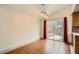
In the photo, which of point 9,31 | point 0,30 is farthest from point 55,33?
point 0,30

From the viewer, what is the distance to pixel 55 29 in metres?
7.24

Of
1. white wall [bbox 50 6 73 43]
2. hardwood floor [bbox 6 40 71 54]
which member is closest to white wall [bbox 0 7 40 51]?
hardwood floor [bbox 6 40 71 54]

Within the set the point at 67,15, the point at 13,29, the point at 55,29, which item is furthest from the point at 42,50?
the point at 55,29

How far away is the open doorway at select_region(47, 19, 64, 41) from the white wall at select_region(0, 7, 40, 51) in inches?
90.8

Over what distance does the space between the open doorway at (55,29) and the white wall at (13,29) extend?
2308 millimetres

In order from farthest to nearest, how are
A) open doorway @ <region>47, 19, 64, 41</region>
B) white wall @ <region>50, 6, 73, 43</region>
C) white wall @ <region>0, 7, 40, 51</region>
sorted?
open doorway @ <region>47, 19, 64, 41</region>, white wall @ <region>50, 6, 73, 43</region>, white wall @ <region>0, 7, 40, 51</region>

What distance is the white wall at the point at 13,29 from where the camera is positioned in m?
3.74

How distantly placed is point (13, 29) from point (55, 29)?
3803 mm

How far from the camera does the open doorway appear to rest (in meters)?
6.85

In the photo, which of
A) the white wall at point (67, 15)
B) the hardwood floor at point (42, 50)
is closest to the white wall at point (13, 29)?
the hardwood floor at point (42, 50)

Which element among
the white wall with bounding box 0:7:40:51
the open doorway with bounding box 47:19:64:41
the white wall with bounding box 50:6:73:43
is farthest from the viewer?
the open doorway with bounding box 47:19:64:41

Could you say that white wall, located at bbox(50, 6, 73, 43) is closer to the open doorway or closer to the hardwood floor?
the open doorway

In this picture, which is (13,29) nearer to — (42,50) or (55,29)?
(42,50)
